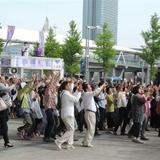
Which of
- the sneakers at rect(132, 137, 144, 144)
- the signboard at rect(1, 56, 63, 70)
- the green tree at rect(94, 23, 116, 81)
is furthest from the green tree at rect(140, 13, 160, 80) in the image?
the sneakers at rect(132, 137, 144, 144)

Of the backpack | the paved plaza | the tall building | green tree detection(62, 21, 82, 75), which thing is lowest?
the paved plaza

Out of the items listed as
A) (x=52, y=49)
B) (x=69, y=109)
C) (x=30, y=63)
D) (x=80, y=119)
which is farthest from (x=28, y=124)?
(x=52, y=49)

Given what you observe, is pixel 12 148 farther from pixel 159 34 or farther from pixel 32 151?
pixel 159 34

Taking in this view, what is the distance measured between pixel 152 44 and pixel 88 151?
40.9 m

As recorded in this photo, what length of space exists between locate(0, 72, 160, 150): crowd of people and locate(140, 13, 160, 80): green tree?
34.8m

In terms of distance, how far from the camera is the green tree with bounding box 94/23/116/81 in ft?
183

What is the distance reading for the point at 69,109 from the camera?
11750mm

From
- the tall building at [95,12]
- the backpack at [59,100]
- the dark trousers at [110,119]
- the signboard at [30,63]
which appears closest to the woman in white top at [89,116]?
the backpack at [59,100]

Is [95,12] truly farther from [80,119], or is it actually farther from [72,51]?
[80,119]

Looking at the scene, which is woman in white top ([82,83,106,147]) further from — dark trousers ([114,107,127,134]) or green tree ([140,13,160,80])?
green tree ([140,13,160,80])

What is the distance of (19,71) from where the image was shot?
1045 inches

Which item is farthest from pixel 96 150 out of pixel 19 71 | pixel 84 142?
pixel 19 71

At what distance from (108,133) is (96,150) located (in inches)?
169

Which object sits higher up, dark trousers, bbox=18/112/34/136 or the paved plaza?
dark trousers, bbox=18/112/34/136
